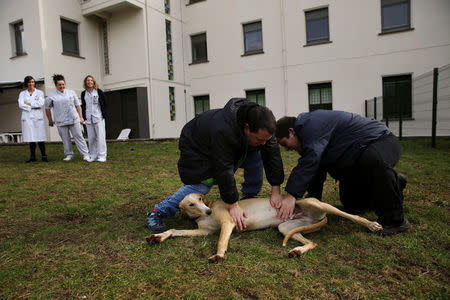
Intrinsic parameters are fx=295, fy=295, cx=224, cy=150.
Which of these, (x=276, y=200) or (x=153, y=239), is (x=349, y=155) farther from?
(x=153, y=239)

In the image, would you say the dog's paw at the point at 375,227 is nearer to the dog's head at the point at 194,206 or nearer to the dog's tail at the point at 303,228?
the dog's tail at the point at 303,228

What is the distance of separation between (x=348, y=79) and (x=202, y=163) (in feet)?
39.6

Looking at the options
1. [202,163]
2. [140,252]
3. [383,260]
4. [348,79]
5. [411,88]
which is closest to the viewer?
[383,260]

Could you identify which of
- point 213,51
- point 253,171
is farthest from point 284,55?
point 253,171

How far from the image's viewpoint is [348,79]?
42.4ft

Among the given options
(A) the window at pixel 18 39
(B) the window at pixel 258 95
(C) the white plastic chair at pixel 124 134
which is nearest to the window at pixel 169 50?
(C) the white plastic chair at pixel 124 134

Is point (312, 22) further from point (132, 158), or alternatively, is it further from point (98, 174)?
point (98, 174)

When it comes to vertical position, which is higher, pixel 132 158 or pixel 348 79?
pixel 348 79

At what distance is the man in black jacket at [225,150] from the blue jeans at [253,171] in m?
0.09

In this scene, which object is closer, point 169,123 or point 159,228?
point 159,228

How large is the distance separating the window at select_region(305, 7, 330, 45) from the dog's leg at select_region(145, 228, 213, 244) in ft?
41.8

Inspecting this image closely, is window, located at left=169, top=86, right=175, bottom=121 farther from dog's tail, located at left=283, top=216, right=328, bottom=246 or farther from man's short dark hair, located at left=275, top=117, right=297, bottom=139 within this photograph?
dog's tail, located at left=283, top=216, right=328, bottom=246

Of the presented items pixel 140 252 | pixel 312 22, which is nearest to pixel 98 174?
pixel 140 252

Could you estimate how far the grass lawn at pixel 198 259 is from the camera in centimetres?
185
